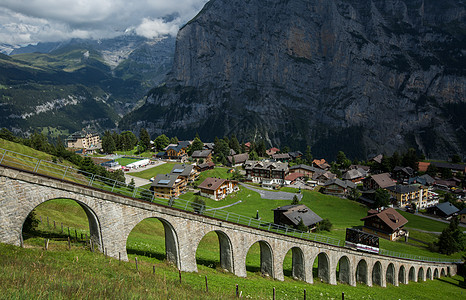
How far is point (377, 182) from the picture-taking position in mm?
105500

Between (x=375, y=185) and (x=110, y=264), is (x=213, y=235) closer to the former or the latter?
(x=110, y=264)

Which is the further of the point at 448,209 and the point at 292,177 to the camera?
the point at 292,177

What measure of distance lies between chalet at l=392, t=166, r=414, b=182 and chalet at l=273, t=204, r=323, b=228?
267ft

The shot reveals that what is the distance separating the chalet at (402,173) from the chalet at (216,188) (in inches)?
3215

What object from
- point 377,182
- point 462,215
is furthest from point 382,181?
point 462,215

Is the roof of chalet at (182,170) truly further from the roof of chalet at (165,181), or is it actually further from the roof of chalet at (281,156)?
the roof of chalet at (281,156)

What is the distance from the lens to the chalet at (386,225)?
230 ft

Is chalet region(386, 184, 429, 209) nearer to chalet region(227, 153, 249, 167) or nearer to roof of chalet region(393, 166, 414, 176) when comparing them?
roof of chalet region(393, 166, 414, 176)

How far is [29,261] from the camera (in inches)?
640

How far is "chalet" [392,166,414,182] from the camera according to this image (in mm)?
Result: 125506

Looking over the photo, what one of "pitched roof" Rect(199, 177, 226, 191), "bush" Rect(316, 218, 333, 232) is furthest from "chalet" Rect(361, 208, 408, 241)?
"pitched roof" Rect(199, 177, 226, 191)

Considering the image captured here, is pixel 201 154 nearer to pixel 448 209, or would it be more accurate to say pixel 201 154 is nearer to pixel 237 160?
pixel 237 160

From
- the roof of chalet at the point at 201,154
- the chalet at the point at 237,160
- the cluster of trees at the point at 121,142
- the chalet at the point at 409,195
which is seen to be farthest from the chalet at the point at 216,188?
the cluster of trees at the point at 121,142

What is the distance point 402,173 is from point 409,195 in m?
33.0
